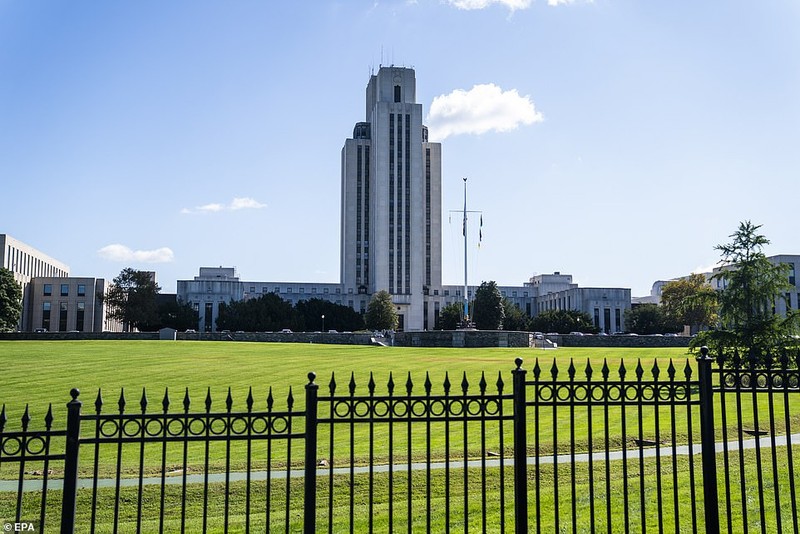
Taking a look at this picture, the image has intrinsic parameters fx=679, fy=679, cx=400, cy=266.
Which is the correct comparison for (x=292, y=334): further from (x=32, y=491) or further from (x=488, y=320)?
(x=32, y=491)

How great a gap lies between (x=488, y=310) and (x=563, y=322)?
10752mm

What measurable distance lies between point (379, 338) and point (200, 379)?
140 ft

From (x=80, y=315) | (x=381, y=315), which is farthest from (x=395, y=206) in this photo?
(x=80, y=315)

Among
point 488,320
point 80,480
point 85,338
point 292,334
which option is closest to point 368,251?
point 488,320

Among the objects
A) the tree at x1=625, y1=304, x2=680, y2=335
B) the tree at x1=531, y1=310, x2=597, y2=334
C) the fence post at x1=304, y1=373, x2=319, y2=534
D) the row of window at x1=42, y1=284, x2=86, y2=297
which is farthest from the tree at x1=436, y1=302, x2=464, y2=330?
the fence post at x1=304, y1=373, x2=319, y2=534

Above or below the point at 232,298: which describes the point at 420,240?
above

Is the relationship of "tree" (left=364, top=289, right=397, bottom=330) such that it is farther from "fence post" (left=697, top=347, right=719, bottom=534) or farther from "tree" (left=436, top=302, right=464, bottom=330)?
"fence post" (left=697, top=347, right=719, bottom=534)

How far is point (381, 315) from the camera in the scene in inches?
3807

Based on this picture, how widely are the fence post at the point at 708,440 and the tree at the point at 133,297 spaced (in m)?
92.1

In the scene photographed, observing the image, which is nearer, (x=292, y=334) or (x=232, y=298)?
(x=292, y=334)

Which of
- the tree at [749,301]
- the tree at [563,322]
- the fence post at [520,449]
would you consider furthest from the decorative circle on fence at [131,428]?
the tree at [563,322]

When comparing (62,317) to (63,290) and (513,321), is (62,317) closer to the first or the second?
(63,290)

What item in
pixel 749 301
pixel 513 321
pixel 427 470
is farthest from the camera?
pixel 513 321

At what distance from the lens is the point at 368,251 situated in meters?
128
